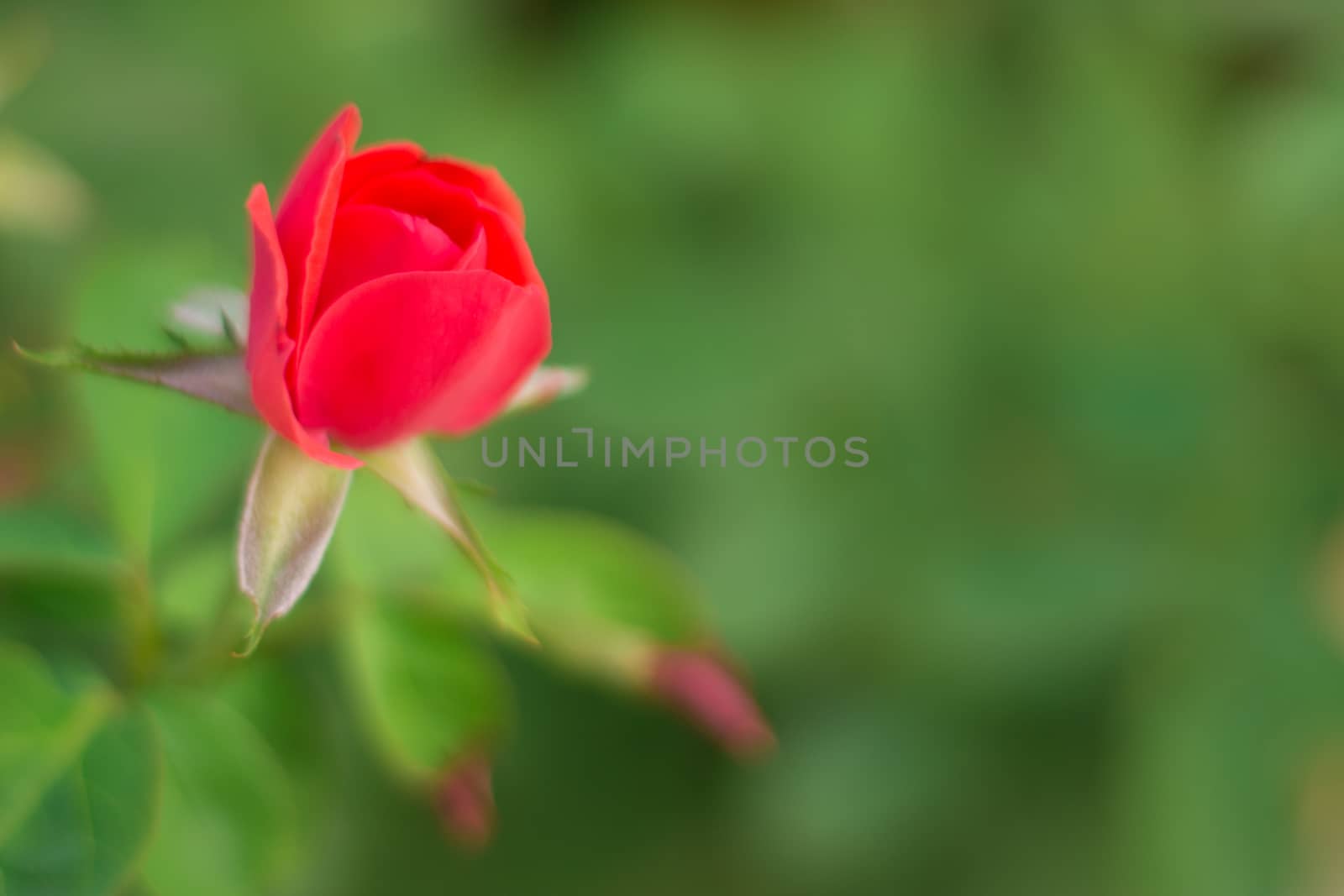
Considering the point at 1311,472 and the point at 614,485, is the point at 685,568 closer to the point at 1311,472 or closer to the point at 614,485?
the point at 614,485

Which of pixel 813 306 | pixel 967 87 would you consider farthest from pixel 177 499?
pixel 967 87

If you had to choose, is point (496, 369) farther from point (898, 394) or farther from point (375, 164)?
point (898, 394)

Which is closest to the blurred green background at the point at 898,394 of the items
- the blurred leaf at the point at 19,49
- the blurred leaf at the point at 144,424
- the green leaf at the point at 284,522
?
the blurred leaf at the point at 19,49

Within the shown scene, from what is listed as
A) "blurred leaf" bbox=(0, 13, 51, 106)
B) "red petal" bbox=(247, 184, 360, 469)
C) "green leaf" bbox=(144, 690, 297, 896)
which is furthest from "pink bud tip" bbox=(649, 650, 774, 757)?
"blurred leaf" bbox=(0, 13, 51, 106)

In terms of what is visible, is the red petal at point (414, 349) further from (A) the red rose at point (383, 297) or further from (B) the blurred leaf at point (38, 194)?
(B) the blurred leaf at point (38, 194)

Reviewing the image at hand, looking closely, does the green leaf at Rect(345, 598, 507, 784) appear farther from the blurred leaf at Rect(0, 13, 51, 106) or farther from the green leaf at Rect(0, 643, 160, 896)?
the blurred leaf at Rect(0, 13, 51, 106)

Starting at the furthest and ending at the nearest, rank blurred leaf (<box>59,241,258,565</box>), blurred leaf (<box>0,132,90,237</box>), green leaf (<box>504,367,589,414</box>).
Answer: blurred leaf (<box>0,132,90,237</box>) < blurred leaf (<box>59,241,258,565</box>) < green leaf (<box>504,367,589,414</box>)
